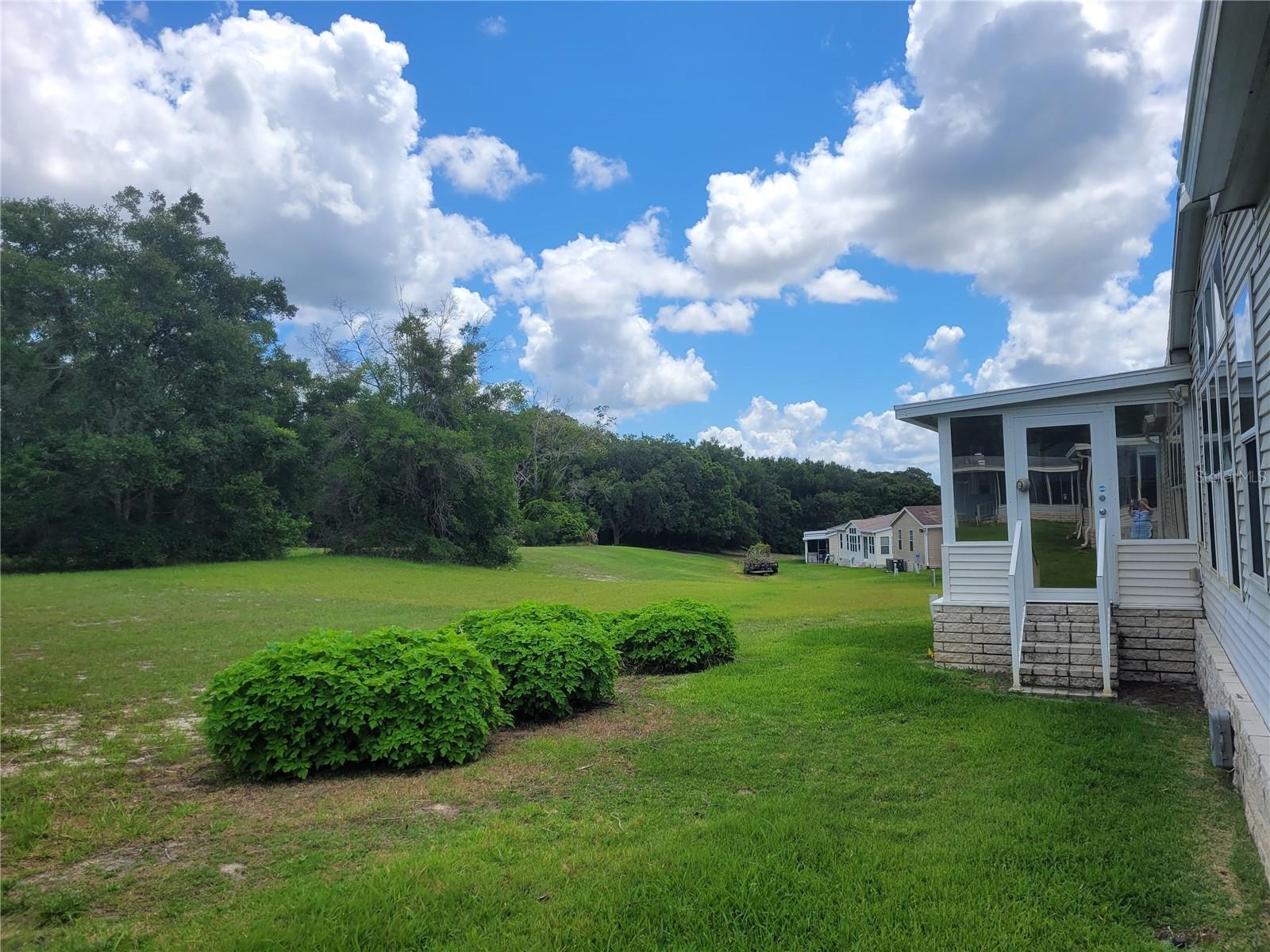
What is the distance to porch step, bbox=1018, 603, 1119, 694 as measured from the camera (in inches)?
267

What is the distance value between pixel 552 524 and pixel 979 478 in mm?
37811

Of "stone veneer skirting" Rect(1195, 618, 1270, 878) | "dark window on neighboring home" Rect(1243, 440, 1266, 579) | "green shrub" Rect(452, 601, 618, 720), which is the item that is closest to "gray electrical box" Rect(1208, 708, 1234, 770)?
"stone veneer skirting" Rect(1195, 618, 1270, 878)

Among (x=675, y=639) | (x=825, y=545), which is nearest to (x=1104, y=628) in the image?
(x=675, y=639)

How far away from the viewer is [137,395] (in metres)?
21.5

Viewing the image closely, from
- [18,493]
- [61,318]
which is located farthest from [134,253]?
[18,493]

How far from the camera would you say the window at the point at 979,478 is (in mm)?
7938

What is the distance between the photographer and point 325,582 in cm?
2011

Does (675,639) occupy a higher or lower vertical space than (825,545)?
lower

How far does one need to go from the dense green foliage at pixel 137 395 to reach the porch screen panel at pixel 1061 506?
61.8ft

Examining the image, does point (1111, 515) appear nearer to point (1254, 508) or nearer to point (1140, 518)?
point (1140, 518)

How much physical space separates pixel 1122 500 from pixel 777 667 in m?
3.93

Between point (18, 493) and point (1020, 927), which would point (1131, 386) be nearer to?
point (1020, 927)

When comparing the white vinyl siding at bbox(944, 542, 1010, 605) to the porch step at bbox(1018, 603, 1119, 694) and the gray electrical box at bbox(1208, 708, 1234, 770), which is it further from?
the gray electrical box at bbox(1208, 708, 1234, 770)

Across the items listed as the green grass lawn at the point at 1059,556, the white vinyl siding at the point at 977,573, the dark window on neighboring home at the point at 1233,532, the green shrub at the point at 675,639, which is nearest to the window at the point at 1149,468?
Answer: the green grass lawn at the point at 1059,556
